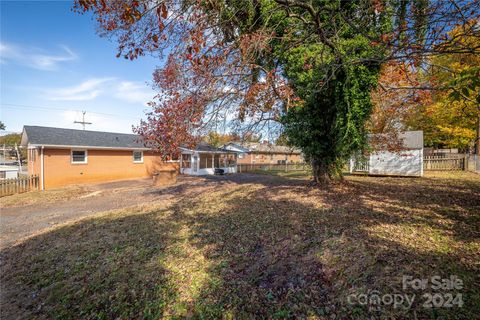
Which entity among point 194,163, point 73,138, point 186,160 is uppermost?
point 73,138

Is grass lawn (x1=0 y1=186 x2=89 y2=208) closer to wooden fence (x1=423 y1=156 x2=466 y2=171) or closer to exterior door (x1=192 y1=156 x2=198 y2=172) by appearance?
exterior door (x1=192 y1=156 x2=198 y2=172)

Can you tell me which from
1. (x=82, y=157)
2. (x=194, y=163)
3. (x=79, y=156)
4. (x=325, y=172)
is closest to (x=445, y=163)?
(x=325, y=172)

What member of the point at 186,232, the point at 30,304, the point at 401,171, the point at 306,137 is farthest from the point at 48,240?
the point at 401,171

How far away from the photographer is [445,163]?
16219mm

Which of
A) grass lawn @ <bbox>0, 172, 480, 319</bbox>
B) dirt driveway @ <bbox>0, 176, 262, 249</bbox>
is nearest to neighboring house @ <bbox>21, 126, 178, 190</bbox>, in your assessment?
dirt driveway @ <bbox>0, 176, 262, 249</bbox>

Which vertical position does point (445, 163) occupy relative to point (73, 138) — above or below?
below

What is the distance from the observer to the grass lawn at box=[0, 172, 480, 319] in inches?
110

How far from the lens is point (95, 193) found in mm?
11938

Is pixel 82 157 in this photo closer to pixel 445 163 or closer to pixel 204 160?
pixel 204 160

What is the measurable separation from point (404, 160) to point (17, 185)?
2263 centimetres

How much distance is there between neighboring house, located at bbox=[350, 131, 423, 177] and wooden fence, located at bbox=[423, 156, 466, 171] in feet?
12.3

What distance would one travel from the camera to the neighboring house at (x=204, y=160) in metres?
21.5

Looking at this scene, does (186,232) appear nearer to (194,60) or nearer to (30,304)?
(30,304)

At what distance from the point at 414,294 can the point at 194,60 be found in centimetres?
461
